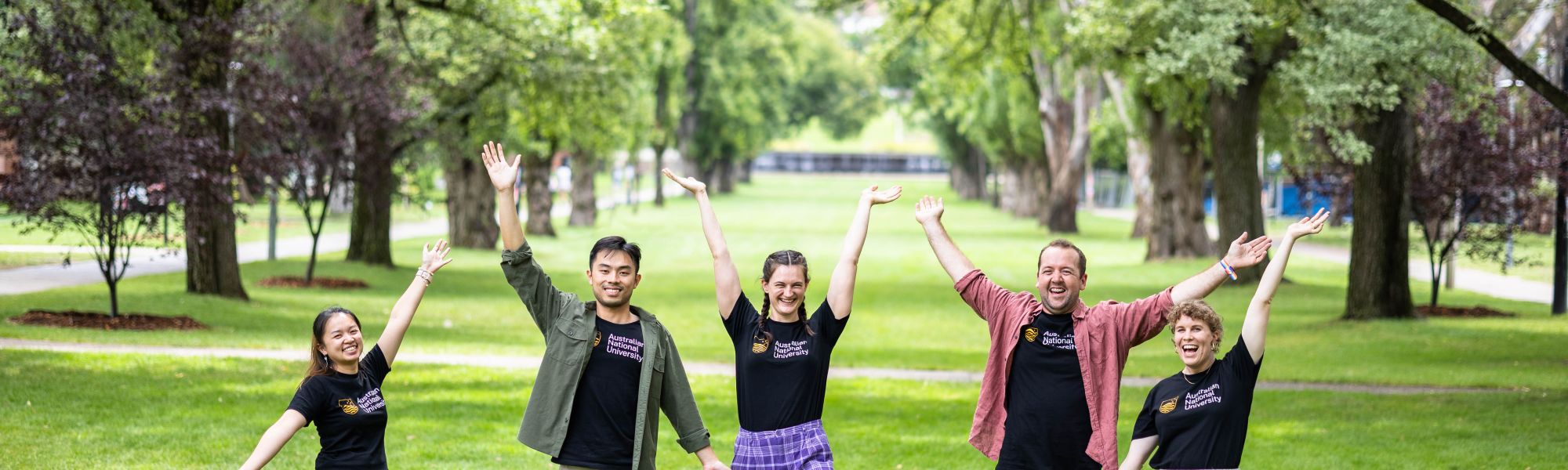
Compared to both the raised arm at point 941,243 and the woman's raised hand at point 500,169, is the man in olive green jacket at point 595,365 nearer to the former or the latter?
the woman's raised hand at point 500,169

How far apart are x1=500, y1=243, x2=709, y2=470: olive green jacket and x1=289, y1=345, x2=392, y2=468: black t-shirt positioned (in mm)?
528

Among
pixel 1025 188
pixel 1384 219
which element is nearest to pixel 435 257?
pixel 1384 219

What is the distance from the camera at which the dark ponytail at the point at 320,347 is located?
579cm

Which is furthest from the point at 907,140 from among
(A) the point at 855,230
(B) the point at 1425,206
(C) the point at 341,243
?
(A) the point at 855,230

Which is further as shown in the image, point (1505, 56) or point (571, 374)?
point (1505, 56)

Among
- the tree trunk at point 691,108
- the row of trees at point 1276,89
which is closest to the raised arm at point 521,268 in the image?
the row of trees at point 1276,89

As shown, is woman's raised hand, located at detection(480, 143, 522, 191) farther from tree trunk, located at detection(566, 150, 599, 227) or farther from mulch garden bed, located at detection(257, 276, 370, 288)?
tree trunk, located at detection(566, 150, 599, 227)

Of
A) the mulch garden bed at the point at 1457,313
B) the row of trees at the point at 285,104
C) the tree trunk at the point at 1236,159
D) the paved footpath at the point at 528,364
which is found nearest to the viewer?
the paved footpath at the point at 528,364

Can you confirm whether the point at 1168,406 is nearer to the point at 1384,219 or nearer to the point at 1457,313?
the point at 1384,219

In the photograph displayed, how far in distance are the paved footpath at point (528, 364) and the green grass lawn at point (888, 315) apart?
0.38 metres

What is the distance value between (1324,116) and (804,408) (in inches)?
552

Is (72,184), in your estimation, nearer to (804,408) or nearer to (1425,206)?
(804,408)

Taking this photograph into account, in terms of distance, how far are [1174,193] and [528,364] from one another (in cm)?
2181

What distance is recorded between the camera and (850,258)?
6203 millimetres
